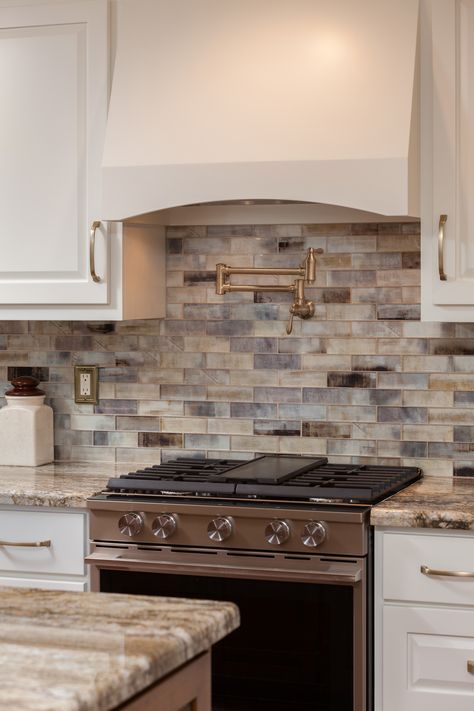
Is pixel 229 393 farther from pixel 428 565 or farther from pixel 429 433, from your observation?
pixel 428 565

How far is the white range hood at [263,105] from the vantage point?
2936 mm

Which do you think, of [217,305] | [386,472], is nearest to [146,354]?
[217,305]

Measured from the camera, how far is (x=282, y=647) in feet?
9.16

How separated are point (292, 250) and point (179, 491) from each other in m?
0.93

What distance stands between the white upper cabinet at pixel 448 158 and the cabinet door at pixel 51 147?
0.93 metres

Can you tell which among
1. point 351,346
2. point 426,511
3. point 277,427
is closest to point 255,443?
point 277,427

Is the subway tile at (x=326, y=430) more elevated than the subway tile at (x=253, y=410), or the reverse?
the subway tile at (x=253, y=410)

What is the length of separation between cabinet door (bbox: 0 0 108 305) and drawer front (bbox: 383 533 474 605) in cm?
113

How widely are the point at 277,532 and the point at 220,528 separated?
152 mm

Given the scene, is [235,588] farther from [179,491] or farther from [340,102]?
[340,102]

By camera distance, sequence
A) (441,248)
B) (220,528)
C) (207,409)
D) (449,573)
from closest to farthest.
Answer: (449,573)
(220,528)
(441,248)
(207,409)

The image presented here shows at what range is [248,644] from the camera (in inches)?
111

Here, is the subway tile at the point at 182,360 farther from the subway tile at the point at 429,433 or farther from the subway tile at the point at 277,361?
the subway tile at the point at 429,433

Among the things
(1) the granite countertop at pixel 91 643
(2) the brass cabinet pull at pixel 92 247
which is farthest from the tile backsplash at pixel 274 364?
(1) the granite countertop at pixel 91 643
